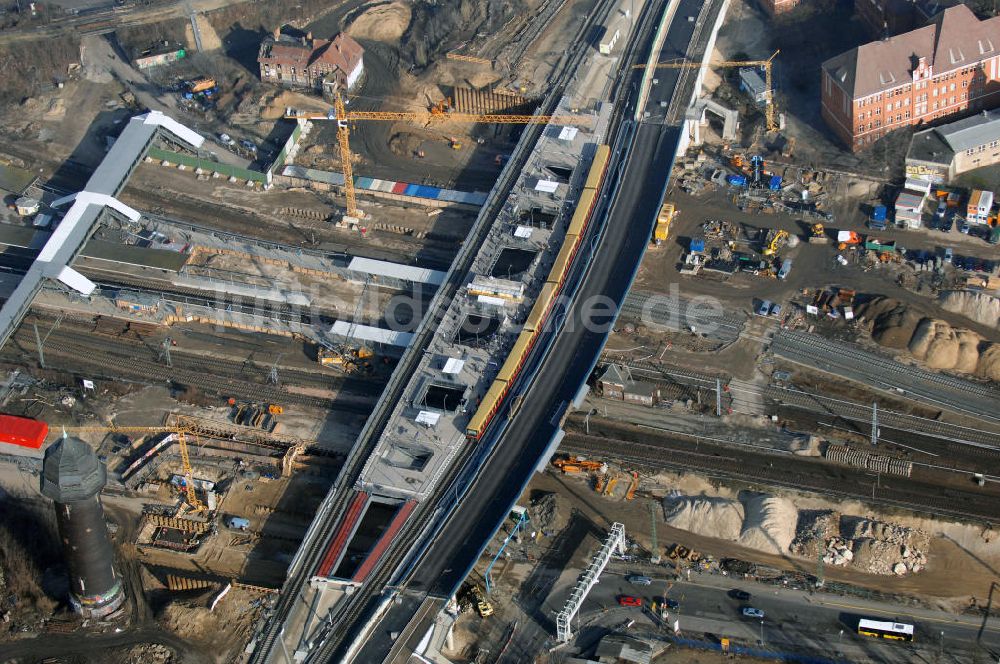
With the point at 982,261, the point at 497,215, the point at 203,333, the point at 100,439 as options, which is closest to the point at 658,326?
the point at 497,215

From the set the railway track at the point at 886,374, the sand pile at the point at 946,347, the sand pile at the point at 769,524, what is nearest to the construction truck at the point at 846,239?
the railway track at the point at 886,374

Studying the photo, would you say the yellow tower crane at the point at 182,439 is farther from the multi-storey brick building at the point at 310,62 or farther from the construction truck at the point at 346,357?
the multi-storey brick building at the point at 310,62

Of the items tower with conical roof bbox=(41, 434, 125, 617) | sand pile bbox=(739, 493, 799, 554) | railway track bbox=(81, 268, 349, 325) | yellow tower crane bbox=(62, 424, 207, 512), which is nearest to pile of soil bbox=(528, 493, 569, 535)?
sand pile bbox=(739, 493, 799, 554)

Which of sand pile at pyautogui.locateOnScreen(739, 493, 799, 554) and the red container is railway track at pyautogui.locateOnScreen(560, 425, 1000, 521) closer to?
sand pile at pyautogui.locateOnScreen(739, 493, 799, 554)

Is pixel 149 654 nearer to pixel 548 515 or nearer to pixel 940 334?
pixel 548 515

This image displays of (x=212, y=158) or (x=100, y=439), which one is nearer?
(x=100, y=439)

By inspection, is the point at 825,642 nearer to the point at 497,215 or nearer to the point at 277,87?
the point at 497,215
